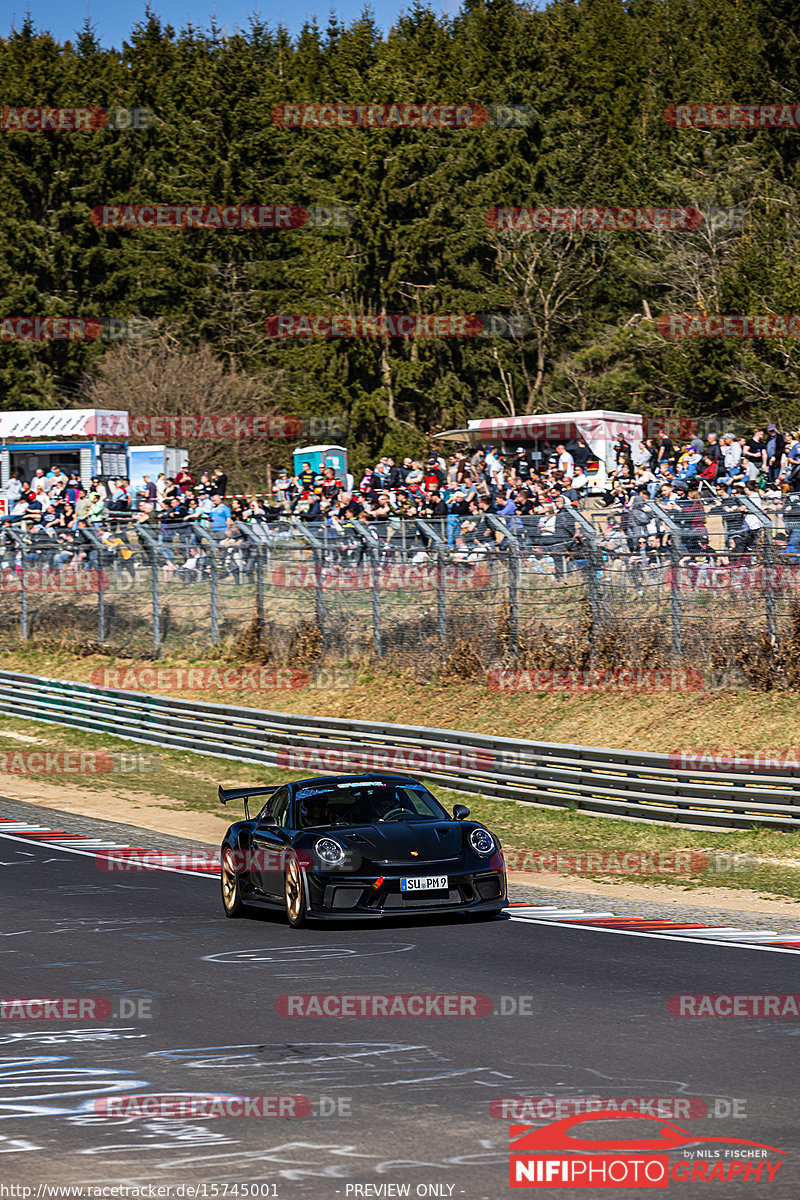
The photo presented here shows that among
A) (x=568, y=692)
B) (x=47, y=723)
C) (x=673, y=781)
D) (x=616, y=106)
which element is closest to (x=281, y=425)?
(x=616, y=106)

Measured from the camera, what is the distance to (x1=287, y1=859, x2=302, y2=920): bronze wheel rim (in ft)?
39.2

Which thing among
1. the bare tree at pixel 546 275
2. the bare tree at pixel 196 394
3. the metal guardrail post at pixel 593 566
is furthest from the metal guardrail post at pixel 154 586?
the bare tree at pixel 546 275

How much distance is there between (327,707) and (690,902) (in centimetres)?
1256

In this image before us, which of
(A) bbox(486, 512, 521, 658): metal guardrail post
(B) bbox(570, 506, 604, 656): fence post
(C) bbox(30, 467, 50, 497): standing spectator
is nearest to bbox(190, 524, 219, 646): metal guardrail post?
(A) bbox(486, 512, 521, 658): metal guardrail post

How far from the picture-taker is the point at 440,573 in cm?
2406

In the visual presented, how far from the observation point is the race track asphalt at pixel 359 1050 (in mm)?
6109

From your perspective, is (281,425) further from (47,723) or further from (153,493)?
(47,723)

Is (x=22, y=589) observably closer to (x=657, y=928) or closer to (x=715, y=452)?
(x=715, y=452)

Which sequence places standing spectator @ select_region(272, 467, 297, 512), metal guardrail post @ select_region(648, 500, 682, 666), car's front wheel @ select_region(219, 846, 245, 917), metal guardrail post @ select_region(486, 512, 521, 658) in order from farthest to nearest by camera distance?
1. standing spectator @ select_region(272, 467, 297, 512)
2. metal guardrail post @ select_region(486, 512, 521, 658)
3. metal guardrail post @ select_region(648, 500, 682, 666)
4. car's front wheel @ select_region(219, 846, 245, 917)

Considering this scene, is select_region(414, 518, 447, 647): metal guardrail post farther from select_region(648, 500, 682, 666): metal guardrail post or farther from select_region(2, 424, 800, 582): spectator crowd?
select_region(648, 500, 682, 666): metal guardrail post

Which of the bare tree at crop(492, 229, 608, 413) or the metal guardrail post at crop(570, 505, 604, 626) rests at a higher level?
the bare tree at crop(492, 229, 608, 413)

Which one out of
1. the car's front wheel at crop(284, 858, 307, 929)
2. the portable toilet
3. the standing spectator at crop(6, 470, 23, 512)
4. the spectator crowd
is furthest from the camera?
the portable toilet

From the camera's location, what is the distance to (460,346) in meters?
64.4

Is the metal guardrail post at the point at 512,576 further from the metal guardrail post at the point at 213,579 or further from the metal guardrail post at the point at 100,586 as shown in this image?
the metal guardrail post at the point at 100,586
